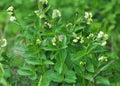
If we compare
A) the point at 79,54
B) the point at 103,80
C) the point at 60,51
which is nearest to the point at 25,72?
the point at 60,51

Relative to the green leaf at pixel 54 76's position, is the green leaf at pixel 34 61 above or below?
above

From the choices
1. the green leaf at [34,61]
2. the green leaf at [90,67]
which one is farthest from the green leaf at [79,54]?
the green leaf at [34,61]

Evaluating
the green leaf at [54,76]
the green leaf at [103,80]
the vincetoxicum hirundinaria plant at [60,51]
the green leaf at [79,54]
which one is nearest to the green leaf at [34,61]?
the vincetoxicum hirundinaria plant at [60,51]

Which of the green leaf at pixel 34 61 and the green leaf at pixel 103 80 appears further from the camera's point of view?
the green leaf at pixel 103 80

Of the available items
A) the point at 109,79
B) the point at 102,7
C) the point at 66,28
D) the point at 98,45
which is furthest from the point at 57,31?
the point at 102,7

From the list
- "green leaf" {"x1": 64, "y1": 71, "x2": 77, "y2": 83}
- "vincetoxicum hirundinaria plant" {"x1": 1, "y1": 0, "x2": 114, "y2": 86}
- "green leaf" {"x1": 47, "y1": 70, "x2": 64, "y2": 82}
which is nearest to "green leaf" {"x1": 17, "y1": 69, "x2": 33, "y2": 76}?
"vincetoxicum hirundinaria plant" {"x1": 1, "y1": 0, "x2": 114, "y2": 86}

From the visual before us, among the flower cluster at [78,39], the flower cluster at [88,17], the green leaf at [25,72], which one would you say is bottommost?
the green leaf at [25,72]

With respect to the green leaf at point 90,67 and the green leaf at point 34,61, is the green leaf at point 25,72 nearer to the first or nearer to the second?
the green leaf at point 34,61

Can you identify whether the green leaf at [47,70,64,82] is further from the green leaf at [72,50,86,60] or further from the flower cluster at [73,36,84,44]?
the flower cluster at [73,36,84,44]

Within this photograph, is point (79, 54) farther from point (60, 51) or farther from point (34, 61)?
point (34, 61)

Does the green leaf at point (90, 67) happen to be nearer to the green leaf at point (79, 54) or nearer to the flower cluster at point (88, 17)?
the green leaf at point (79, 54)
